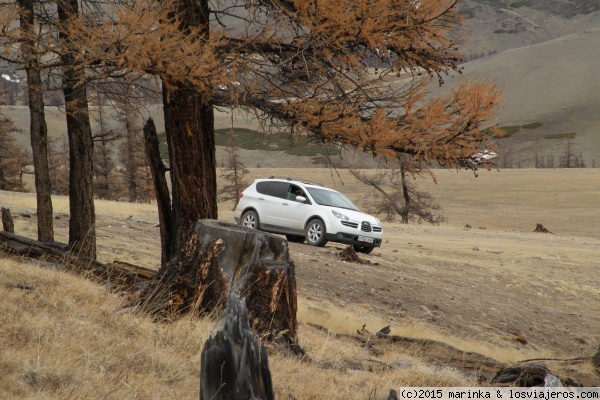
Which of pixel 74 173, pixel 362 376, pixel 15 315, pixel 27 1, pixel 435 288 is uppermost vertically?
pixel 27 1

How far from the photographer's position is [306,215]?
1897 cm

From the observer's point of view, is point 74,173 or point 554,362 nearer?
point 554,362

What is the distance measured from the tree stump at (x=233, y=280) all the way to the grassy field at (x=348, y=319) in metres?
0.31

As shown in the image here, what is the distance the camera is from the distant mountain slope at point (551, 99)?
133 metres

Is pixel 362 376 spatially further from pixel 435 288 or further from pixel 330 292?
pixel 435 288

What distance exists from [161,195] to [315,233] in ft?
33.3

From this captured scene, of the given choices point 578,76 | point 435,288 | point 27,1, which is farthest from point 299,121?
point 578,76

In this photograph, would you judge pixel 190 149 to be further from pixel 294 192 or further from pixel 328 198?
pixel 294 192

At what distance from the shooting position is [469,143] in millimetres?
7961

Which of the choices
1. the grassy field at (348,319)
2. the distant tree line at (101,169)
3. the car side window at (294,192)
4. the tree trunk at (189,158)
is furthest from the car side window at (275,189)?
the distant tree line at (101,169)

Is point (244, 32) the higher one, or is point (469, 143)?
A: point (244, 32)

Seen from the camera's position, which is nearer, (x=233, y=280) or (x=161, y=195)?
(x=233, y=280)

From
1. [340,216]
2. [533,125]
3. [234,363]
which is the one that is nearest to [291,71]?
[234,363]

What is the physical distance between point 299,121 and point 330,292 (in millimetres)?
6129
